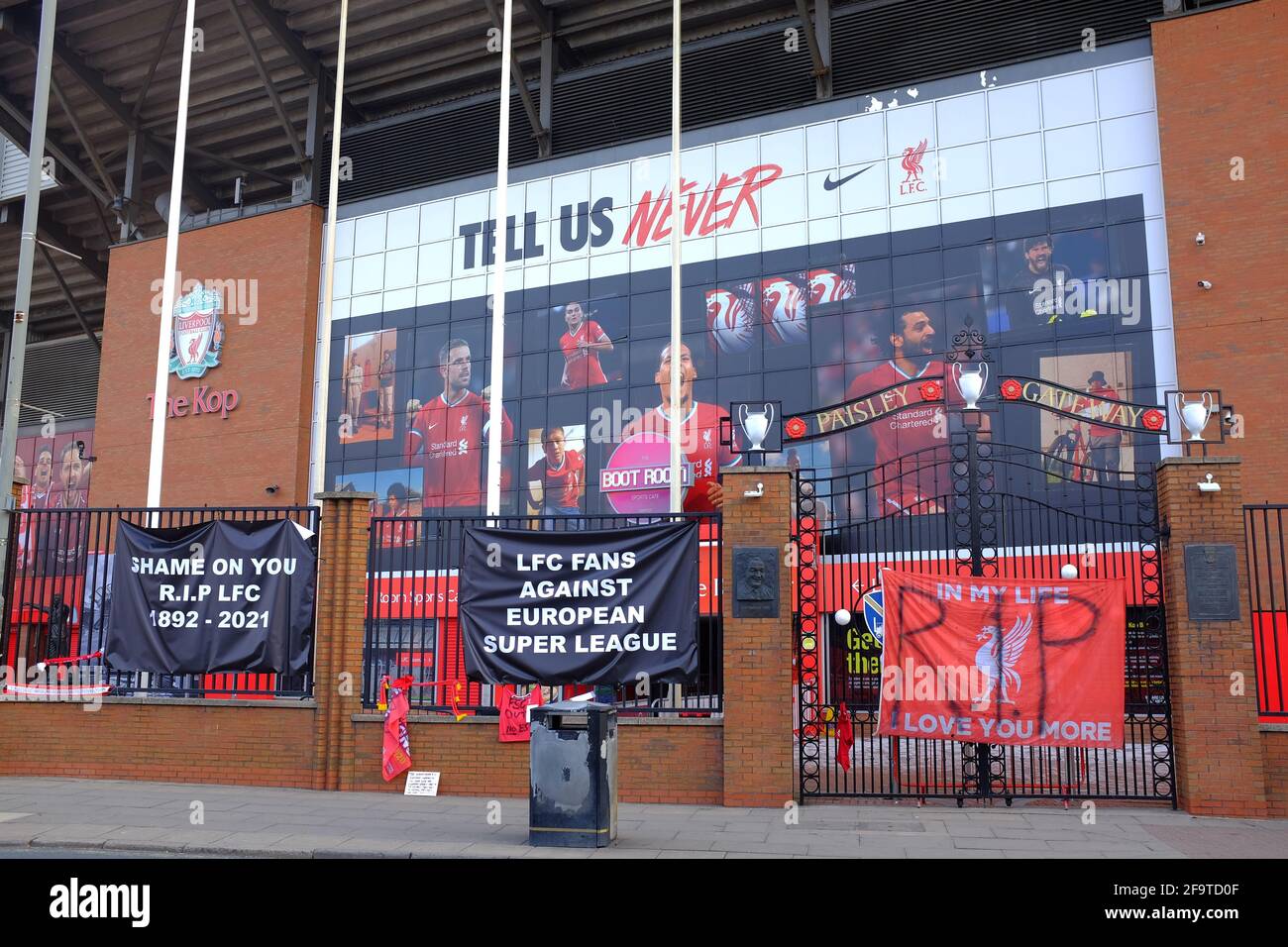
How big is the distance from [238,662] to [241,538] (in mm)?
1597

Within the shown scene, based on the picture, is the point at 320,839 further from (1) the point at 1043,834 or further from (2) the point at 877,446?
(2) the point at 877,446

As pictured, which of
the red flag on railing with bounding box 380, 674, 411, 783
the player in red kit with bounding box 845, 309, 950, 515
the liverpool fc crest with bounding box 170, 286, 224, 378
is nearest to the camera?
the red flag on railing with bounding box 380, 674, 411, 783

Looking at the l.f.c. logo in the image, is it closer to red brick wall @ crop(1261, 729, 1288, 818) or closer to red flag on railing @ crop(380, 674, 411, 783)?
red brick wall @ crop(1261, 729, 1288, 818)

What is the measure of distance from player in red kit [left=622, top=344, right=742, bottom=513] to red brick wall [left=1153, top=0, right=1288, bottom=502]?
11.7 meters

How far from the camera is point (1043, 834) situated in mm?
10406

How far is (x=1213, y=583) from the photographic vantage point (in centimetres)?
1180

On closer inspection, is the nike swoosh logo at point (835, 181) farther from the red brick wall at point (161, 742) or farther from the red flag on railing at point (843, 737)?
the red brick wall at point (161, 742)

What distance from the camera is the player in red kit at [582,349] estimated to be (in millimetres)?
31734

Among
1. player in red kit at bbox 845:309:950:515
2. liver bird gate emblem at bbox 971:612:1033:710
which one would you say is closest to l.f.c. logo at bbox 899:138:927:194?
player in red kit at bbox 845:309:950:515

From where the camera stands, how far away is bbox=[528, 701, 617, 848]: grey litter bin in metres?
9.69

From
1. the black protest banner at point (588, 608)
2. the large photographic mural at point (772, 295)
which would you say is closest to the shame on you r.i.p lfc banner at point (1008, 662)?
the black protest banner at point (588, 608)

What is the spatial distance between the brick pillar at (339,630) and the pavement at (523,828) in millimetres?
534

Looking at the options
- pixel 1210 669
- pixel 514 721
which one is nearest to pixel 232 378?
pixel 514 721

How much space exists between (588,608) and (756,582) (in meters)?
2.06
